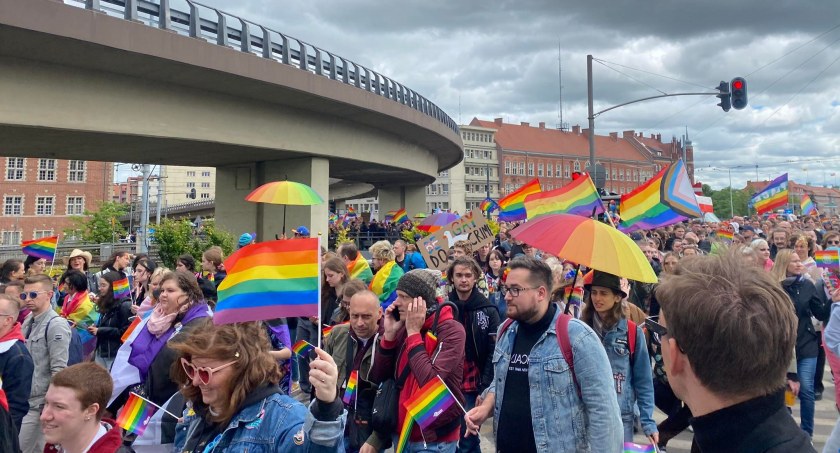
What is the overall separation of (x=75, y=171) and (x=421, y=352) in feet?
265

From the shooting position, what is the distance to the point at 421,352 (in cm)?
343

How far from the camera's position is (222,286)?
323 centimetres

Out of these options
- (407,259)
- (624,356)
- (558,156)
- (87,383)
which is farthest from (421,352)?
(558,156)

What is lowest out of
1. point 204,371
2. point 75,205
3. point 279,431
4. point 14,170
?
point 279,431

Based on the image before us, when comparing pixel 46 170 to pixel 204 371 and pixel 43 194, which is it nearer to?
pixel 43 194

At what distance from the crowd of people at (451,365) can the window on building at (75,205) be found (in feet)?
247

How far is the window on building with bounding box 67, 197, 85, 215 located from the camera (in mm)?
70188

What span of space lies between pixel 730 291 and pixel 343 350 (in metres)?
3.32

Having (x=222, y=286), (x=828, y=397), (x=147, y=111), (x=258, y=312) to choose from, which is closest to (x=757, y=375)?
(x=258, y=312)

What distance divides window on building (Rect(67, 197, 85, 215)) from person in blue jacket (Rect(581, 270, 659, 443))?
79.3 metres

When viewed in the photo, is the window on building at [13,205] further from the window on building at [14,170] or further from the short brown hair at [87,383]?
the short brown hair at [87,383]

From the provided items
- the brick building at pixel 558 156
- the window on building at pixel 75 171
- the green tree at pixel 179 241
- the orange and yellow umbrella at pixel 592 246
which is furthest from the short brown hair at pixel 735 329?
the brick building at pixel 558 156

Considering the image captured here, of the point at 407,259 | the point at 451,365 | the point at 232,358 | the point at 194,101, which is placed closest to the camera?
the point at 232,358

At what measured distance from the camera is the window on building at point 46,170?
67.8 metres
